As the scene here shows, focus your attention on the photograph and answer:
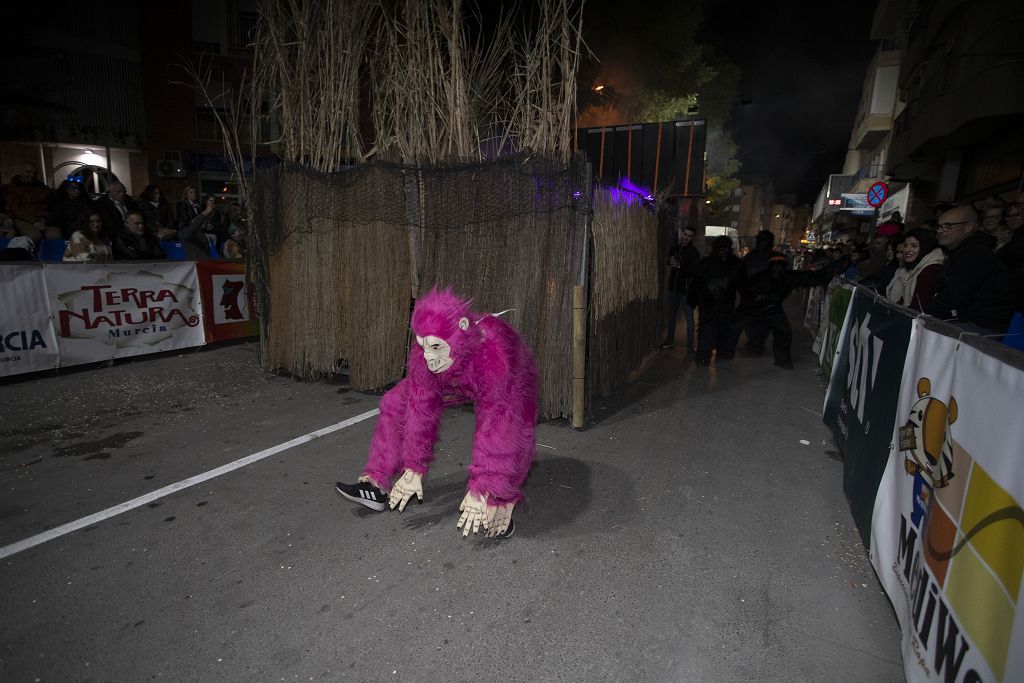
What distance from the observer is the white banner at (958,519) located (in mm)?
1500

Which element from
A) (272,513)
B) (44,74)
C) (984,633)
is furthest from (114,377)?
(44,74)

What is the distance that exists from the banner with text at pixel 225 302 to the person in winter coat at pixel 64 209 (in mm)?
2033

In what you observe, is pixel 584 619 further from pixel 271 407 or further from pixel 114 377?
pixel 114 377

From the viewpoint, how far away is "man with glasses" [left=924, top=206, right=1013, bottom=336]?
3.91m

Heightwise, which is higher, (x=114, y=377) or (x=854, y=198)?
(x=854, y=198)

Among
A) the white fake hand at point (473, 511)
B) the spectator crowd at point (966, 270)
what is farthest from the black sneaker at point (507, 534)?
the spectator crowd at point (966, 270)

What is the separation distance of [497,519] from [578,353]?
6.91 ft

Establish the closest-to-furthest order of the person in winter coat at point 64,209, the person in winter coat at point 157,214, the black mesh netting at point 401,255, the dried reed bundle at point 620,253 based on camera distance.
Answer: the black mesh netting at point 401,255 < the dried reed bundle at point 620,253 < the person in winter coat at point 64,209 < the person in winter coat at point 157,214

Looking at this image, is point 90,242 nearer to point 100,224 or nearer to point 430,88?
point 100,224

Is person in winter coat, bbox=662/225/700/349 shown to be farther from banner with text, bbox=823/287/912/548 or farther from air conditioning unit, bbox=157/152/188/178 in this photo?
air conditioning unit, bbox=157/152/188/178

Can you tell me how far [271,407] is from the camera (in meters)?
5.21

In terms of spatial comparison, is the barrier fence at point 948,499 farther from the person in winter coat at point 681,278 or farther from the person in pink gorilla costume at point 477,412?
the person in winter coat at point 681,278

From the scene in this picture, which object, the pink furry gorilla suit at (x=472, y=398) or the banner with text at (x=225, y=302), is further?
the banner with text at (x=225, y=302)

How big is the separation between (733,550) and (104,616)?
314cm
